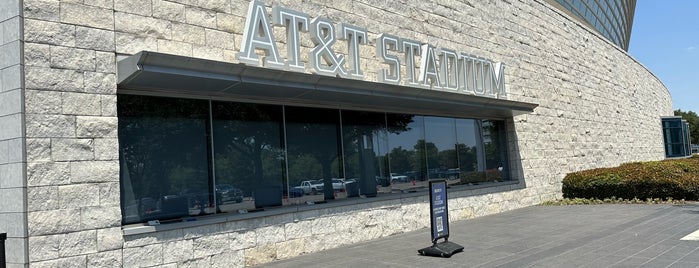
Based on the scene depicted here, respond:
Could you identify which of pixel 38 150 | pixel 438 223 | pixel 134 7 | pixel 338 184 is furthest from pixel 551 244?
pixel 38 150

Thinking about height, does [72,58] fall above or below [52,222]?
above

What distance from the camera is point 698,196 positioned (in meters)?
15.8

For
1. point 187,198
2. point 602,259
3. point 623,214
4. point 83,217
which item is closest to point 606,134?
point 623,214

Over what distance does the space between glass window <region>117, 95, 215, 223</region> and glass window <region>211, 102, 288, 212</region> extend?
252 mm

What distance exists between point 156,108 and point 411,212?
6340 millimetres

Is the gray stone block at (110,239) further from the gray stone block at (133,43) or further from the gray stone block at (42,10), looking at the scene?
the gray stone block at (42,10)

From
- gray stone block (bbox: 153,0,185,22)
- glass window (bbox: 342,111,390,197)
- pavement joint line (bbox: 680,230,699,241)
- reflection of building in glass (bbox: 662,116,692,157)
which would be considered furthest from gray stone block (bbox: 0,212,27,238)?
reflection of building in glass (bbox: 662,116,692,157)

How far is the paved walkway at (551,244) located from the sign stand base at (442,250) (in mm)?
111

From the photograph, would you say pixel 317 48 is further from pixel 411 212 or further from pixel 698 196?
pixel 698 196

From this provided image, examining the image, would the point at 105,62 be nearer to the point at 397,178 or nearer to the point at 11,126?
the point at 11,126

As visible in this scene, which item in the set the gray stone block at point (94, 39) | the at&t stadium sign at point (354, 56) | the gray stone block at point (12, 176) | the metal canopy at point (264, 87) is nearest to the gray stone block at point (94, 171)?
the gray stone block at point (12, 176)

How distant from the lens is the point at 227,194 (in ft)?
28.9

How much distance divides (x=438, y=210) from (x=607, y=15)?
1545 inches

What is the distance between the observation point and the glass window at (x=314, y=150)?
9.98 m
